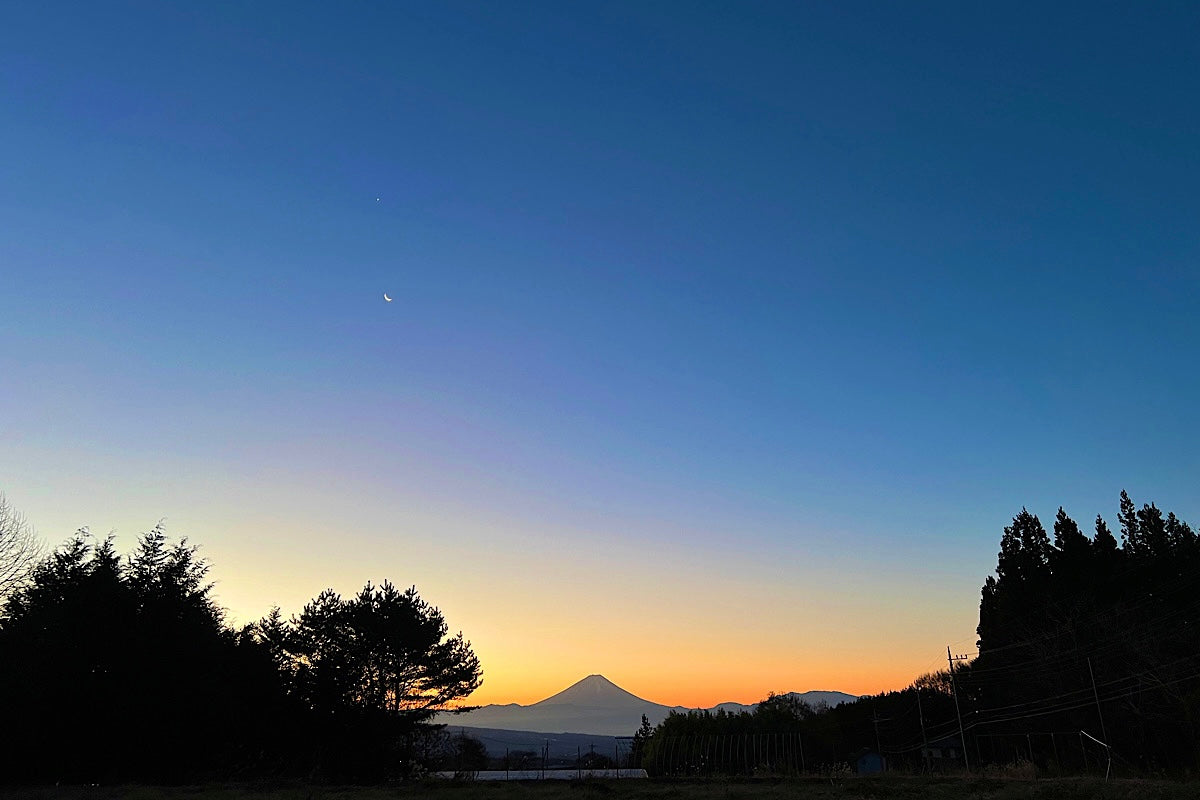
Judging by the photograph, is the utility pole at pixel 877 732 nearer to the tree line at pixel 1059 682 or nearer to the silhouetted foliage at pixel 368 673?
the tree line at pixel 1059 682

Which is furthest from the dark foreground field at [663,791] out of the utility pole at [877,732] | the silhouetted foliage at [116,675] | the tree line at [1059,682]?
the utility pole at [877,732]

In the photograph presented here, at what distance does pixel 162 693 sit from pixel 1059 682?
5691 cm

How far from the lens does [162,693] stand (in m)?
29.5

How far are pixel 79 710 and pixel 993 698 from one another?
6106 centimetres

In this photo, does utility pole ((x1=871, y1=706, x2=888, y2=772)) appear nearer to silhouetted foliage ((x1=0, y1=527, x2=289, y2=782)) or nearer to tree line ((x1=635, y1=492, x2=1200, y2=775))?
tree line ((x1=635, y1=492, x2=1200, y2=775))

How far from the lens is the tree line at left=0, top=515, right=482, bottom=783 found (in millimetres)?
27750

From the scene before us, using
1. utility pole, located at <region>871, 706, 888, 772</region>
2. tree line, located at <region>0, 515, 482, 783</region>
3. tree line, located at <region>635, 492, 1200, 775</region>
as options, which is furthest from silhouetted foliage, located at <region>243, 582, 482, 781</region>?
utility pole, located at <region>871, 706, 888, 772</region>

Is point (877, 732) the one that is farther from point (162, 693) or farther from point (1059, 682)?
point (162, 693)

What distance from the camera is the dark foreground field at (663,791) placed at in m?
23.1

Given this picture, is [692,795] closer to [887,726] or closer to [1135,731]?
[1135,731]

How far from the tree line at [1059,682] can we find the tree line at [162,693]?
856 inches

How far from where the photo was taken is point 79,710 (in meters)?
27.9

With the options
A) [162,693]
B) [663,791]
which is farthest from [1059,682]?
[162,693]

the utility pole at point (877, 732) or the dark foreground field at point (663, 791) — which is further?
the utility pole at point (877, 732)
